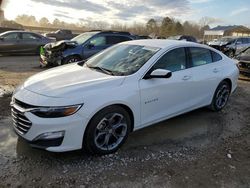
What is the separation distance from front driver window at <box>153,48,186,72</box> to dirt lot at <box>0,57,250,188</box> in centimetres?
110

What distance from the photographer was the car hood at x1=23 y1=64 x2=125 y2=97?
11.3 ft

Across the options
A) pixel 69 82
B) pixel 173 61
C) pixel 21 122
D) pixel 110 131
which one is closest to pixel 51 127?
pixel 21 122

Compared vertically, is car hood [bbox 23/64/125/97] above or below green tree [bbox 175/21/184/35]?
below

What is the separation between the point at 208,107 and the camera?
573cm

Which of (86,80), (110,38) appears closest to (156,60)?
(86,80)

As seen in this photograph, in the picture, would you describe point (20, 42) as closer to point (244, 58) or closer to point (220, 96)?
point (244, 58)

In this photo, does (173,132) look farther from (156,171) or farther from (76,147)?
(76,147)

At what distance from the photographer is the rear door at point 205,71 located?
4953 mm

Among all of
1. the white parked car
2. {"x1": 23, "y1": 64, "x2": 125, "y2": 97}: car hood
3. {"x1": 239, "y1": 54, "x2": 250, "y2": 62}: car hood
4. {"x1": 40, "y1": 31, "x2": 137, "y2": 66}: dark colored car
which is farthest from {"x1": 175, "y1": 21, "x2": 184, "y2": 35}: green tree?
{"x1": 23, "y1": 64, "x2": 125, "y2": 97}: car hood

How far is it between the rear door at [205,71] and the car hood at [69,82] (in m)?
1.74

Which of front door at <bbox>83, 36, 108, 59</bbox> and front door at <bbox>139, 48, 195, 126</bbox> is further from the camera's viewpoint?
front door at <bbox>83, 36, 108, 59</bbox>

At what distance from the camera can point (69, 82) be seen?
3707 millimetres

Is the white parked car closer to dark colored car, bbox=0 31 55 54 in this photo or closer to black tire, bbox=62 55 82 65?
black tire, bbox=62 55 82 65

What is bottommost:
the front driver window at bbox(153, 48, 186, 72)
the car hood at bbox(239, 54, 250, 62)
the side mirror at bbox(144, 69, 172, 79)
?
the car hood at bbox(239, 54, 250, 62)
